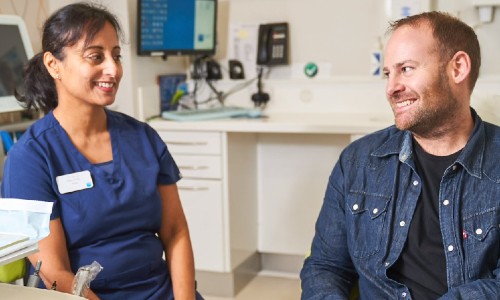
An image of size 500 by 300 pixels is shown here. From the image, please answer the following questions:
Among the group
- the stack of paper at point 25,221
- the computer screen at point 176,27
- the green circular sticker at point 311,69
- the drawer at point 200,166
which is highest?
the computer screen at point 176,27

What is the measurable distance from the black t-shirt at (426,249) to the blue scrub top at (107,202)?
24.6 inches

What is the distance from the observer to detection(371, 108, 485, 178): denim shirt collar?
4.97 ft

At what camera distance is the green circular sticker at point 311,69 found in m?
3.39

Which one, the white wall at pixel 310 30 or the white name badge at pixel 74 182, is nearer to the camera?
the white name badge at pixel 74 182

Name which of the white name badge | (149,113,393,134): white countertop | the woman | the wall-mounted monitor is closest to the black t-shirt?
the woman

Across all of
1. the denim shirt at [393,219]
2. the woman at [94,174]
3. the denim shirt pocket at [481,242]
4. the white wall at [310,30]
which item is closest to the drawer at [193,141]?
the white wall at [310,30]

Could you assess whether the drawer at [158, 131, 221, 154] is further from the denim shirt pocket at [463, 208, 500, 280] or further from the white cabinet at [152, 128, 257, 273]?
the denim shirt pocket at [463, 208, 500, 280]

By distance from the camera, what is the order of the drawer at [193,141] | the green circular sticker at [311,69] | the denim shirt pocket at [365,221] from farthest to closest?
1. the green circular sticker at [311,69]
2. the drawer at [193,141]
3. the denim shirt pocket at [365,221]

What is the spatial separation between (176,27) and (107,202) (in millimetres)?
1906

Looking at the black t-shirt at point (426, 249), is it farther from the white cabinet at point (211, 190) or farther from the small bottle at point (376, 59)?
the small bottle at point (376, 59)

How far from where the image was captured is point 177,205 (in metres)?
1.81

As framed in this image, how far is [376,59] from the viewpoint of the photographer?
3.21m

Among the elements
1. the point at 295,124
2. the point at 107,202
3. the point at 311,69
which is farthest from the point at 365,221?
the point at 311,69

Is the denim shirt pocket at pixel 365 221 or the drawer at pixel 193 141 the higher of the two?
the denim shirt pocket at pixel 365 221
